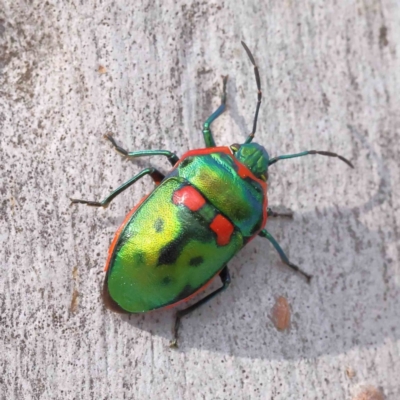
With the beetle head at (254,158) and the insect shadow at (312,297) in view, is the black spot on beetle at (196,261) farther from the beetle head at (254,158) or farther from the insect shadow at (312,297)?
the beetle head at (254,158)

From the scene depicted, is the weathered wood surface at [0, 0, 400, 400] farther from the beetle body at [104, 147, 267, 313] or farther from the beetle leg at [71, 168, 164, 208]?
the beetle body at [104, 147, 267, 313]

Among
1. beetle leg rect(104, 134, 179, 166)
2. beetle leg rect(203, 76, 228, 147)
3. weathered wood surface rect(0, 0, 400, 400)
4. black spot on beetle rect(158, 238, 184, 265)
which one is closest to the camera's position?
black spot on beetle rect(158, 238, 184, 265)

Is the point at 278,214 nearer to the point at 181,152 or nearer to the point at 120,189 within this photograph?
the point at 181,152

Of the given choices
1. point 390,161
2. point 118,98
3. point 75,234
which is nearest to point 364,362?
point 390,161

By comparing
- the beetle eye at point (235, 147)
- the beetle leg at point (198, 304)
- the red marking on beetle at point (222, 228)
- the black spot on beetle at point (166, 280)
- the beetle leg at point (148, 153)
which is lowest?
the beetle leg at point (198, 304)

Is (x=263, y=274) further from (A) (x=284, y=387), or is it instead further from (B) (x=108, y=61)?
(B) (x=108, y=61)

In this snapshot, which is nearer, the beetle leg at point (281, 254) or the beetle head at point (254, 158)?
the beetle head at point (254, 158)

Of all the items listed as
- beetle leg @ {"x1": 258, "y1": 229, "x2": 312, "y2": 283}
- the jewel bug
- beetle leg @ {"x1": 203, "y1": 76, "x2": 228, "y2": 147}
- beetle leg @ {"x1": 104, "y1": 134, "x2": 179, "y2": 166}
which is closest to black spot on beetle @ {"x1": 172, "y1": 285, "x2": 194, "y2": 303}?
the jewel bug

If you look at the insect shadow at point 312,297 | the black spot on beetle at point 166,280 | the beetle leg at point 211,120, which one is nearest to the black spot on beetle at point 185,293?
the black spot on beetle at point 166,280
